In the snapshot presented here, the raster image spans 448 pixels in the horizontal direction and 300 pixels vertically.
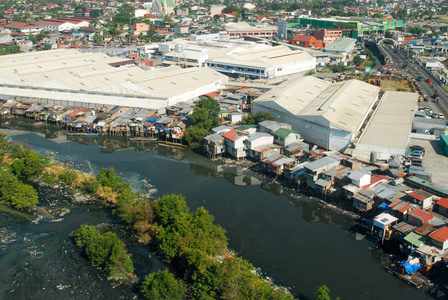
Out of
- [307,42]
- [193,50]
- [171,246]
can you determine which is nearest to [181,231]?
[171,246]

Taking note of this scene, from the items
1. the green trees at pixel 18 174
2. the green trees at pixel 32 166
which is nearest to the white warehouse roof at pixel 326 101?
the green trees at pixel 32 166

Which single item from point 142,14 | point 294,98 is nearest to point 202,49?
point 294,98

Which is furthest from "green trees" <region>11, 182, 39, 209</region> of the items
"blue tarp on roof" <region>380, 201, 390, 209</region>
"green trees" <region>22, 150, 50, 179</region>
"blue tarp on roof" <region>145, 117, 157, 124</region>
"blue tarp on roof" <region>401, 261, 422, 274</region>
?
"blue tarp on roof" <region>401, 261, 422, 274</region>

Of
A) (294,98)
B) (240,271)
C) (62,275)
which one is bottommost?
(62,275)

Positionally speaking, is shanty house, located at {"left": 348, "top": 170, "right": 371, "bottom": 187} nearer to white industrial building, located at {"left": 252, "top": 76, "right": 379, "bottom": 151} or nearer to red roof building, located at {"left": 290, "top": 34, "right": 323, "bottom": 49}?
white industrial building, located at {"left": 252, "top": 76, "right": 379, "bottom": 151}

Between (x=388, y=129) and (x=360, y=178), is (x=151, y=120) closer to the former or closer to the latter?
(x=388, y=129)

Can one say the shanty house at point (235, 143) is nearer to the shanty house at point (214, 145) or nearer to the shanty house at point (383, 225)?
the shanty house at point (214, 145)

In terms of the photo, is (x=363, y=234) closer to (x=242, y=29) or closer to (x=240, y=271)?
(x=240, y=271)
